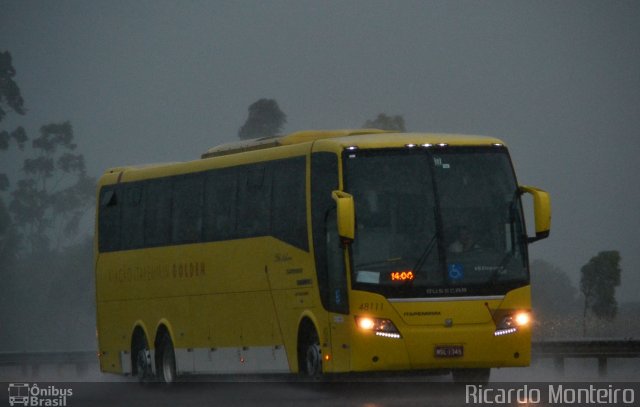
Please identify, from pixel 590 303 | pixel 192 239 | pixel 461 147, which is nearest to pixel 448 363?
pixel 461 147

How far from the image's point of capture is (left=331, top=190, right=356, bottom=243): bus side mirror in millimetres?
21766

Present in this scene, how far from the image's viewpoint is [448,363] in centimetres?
2239

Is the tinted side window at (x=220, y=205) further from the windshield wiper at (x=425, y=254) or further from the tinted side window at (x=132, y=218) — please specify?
the windshield wiper at (x=425, y=254)

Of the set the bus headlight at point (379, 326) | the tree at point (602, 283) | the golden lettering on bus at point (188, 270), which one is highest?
the tree at point (602, 283)

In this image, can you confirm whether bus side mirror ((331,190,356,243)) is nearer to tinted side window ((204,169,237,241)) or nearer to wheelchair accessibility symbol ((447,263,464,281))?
wheelchair accessibility symbol ((447,263,464,281))

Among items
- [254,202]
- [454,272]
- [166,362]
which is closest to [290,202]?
[254,202]

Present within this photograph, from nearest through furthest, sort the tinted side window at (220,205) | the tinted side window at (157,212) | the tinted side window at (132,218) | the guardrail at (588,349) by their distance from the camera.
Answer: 1. the tinted side window at (220,205)
2. the guardrail at (588,349)
3. the tinted side window at (157,212)
4. the tinted side window at (132,218)

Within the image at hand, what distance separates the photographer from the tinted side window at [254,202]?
24969 millimetres

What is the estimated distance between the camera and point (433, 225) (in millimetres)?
22656

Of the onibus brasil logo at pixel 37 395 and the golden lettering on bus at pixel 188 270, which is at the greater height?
the golden lettering on bus at pixel 188 270

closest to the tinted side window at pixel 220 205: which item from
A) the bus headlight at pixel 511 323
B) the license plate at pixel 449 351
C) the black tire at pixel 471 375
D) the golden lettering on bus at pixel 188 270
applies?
the golden lettering on bus at pixel 188 270

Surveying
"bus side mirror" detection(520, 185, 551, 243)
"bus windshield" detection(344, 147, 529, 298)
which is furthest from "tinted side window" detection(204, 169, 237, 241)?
"bus side mirror" detection(520, 185, 551, 243)

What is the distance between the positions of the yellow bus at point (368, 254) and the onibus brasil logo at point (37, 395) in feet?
8.61

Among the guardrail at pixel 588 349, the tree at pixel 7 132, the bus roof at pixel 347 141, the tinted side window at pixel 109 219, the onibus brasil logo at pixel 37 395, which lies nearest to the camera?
the onibus brasil logo at pixel 37 395
